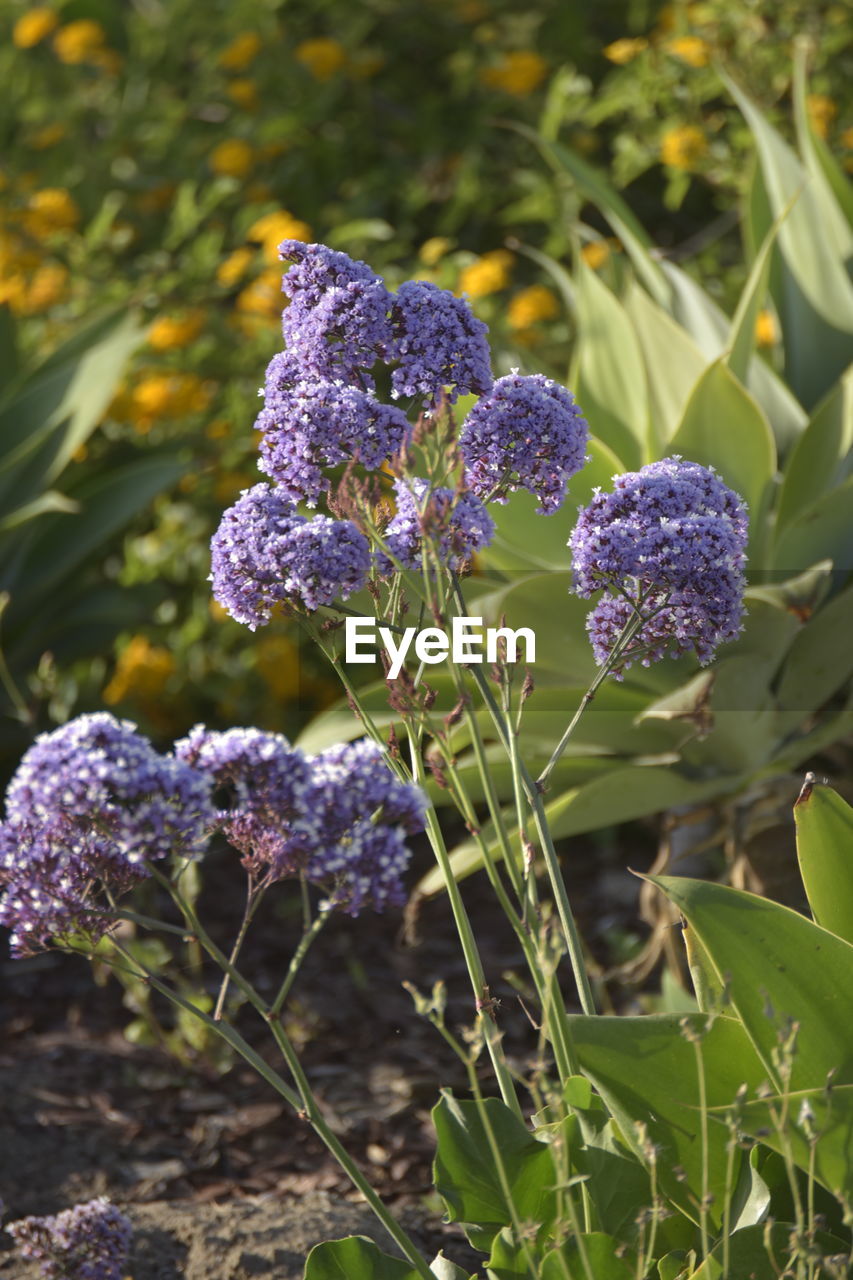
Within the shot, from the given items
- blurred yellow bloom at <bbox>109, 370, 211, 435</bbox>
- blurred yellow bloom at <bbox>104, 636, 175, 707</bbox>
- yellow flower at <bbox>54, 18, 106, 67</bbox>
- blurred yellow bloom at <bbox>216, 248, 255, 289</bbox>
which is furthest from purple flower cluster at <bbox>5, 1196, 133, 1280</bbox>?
yellow flower at <bbox>54, 18, 106, 67</bbox>

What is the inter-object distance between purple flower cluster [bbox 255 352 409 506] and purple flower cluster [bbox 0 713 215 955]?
0.87 feet

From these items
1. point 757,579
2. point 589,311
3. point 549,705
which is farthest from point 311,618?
point 589,311

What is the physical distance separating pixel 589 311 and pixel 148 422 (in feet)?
4.09

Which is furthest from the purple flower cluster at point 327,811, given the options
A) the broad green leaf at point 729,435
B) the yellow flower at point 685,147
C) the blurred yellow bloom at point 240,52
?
the blurred yellow bloom at point 240,52

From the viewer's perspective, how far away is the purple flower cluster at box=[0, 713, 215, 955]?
1.08 metres

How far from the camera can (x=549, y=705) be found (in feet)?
7.70

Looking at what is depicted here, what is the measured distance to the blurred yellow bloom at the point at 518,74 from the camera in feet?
14.8

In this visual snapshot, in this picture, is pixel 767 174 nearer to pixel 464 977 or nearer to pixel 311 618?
pixel 464 977

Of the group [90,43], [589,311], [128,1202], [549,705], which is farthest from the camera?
[90,43]

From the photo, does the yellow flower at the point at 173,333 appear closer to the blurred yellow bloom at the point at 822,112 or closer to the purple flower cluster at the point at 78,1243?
the blurred yellow bloom at the point at 822,112

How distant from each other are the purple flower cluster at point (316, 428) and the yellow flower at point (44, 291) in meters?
2.88

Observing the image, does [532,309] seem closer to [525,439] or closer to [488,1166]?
[525,439]

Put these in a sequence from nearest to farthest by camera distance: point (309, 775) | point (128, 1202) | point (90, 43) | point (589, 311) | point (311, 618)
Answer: point (309, 775)
point (311, 618)
point (128, 1202)
point (589, 311)
point (90, 43)

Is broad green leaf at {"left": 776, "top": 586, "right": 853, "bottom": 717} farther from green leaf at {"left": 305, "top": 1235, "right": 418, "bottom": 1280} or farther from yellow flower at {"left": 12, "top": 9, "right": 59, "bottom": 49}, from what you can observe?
yellow flower at {"left": 12, "top": 9, "right": 59, "bottom": 49}
